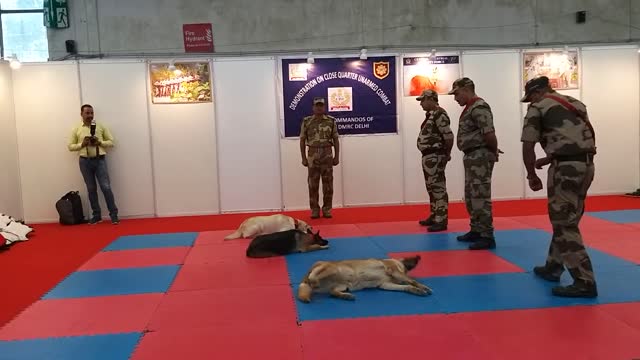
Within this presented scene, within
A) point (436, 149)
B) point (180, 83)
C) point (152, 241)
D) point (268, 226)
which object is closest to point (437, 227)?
point (436, 149)

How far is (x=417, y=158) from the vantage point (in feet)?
36.3

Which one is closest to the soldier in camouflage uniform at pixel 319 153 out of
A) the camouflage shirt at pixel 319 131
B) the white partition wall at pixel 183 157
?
the camouflage shirt at pixel 319 131

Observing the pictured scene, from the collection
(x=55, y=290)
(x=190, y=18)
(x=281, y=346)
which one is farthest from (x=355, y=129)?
(x=281, y=346)

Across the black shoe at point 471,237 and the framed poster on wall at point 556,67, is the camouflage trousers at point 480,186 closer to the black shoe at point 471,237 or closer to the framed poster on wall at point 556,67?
the black shoe at point 471,237

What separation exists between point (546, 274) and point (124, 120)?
26.2 feet

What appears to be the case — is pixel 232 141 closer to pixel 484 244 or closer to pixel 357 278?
pixel 484 244

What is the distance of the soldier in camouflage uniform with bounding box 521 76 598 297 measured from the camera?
4625 millimetres

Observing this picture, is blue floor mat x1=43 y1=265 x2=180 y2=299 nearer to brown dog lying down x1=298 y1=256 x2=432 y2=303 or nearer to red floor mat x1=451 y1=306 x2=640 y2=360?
brown dog lying down x1=298 y1=256 x2=432 y2=303

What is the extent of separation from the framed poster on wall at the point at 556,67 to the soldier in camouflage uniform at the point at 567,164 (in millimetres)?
6959

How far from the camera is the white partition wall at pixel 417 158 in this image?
1101 cm

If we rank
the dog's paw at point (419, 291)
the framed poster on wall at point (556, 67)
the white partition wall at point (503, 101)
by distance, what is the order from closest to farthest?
1. the dog's paw at point (419, 291)
2. the white partition wall at point (503, 101)
3. the framed poster on wall at point (556, 67)

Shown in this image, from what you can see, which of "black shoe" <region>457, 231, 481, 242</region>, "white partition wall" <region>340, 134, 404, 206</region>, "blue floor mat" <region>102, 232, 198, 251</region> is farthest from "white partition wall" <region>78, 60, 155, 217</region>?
"black shoe" <region>457, 231, 481, 242</region>

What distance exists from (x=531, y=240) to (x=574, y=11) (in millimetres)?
6680

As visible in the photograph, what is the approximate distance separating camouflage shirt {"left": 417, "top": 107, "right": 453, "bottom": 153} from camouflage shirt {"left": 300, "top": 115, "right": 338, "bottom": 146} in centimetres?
227
